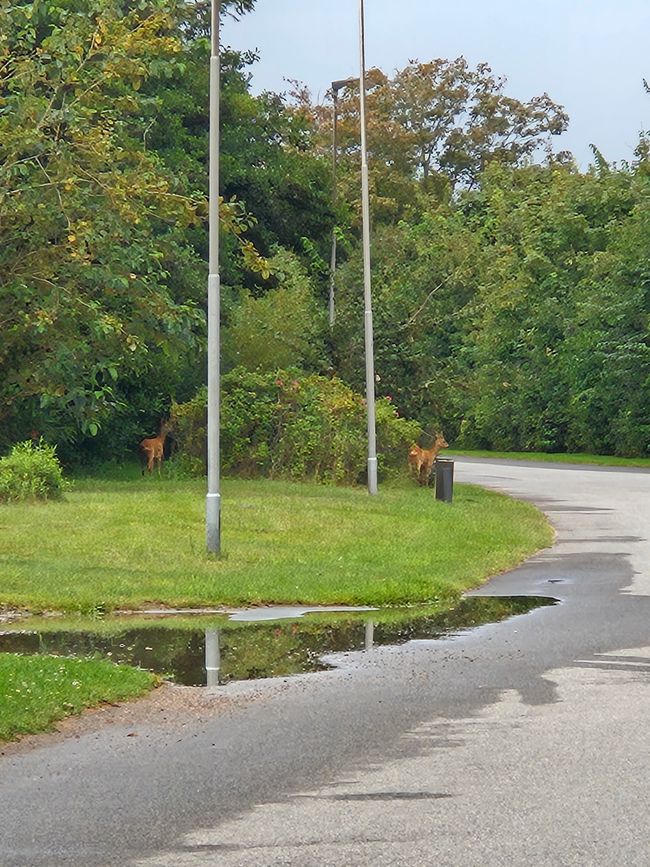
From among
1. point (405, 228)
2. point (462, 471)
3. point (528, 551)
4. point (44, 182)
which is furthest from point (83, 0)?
point (405, 228)

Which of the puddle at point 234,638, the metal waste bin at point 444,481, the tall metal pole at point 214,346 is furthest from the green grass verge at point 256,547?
the puddle at point 234,638

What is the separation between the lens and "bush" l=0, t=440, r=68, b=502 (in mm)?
27062

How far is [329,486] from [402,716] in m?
22.3

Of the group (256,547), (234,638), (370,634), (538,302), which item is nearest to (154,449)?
(256,547)

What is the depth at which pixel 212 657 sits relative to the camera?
1334 centimetres

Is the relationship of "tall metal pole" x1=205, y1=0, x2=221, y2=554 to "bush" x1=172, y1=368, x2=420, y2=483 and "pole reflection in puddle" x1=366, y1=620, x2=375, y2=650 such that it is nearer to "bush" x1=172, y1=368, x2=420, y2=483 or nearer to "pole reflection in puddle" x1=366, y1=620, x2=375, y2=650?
"pole reflection in puddle" x1=366, y1=620, x2=375, y2=650

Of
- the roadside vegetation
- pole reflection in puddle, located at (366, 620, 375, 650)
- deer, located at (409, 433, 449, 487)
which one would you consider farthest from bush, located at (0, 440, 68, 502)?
pole reflection in puddle, located at (366, 620, 375, 650)

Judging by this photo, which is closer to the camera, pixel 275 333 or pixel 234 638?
pixel 234 638

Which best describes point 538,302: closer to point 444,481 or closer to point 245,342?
point 245,342

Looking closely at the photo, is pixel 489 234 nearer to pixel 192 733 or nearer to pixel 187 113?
pixel 187 113

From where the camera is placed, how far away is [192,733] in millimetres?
10125

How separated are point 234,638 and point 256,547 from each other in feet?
22.8

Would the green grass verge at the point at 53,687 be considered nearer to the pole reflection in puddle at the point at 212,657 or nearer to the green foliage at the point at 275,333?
the pole reflection in puddle at the point at 212,657

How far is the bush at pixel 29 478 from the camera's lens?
2706 cm
